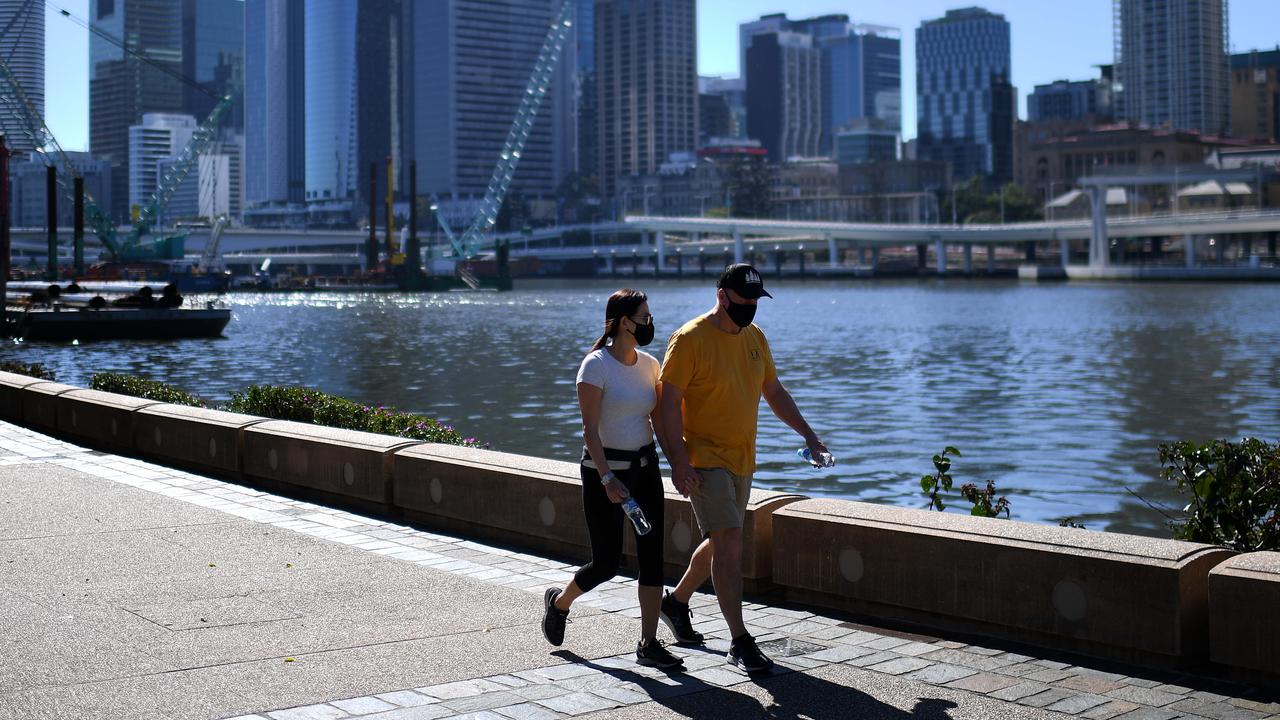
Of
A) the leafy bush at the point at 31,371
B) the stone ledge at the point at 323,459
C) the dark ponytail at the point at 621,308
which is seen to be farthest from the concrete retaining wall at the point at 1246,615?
the leafy bush at the point at 31,371

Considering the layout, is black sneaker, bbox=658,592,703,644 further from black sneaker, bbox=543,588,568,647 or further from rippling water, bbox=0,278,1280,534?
rippling water, bbox=0,278,1280,534

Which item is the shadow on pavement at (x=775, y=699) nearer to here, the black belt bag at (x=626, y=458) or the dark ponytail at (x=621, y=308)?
the black belt bag at (x=626, y=458)

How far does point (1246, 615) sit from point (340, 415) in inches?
473

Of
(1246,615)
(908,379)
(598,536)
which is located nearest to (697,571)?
(598,536)

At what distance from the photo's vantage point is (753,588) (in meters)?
9.73

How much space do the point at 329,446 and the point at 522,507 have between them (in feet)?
10.1

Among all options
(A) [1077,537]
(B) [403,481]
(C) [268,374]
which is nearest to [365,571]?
(B) [403,481]

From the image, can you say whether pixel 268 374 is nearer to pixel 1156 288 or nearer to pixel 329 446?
pixel 329 446

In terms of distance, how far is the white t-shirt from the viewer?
7.90 m

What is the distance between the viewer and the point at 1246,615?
7355 mm

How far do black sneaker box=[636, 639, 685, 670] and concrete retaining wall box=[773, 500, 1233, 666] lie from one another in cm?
159

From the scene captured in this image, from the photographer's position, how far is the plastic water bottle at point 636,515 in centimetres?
775

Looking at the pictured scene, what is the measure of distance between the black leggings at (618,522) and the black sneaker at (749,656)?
575 mm

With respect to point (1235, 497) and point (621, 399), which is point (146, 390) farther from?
point (1235, 497)
